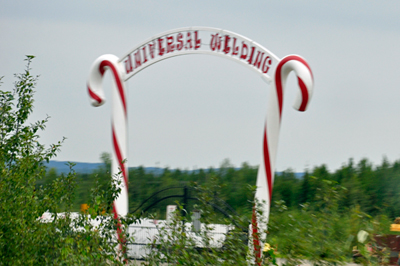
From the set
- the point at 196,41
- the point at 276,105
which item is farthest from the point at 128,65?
the point at 276,105

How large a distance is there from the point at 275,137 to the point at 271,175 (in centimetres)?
45

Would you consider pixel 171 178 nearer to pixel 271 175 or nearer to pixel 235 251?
pixel 271 175

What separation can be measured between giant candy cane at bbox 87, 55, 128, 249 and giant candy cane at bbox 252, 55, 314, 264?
1.90 metres

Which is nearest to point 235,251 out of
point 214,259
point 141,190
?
point 214,259

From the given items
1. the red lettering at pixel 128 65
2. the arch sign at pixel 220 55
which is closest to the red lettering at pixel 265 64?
the arch sign at pixel 220 55

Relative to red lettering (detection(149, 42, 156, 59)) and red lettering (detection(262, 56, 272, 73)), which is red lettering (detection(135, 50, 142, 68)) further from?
red lettering (detection(262, 56, 272, 73))

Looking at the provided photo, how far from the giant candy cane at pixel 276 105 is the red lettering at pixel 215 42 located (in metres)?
0.84

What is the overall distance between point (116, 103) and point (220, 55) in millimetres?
1546

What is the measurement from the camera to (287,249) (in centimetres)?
346

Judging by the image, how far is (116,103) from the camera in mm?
6980

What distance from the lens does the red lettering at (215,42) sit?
6402 millimetres

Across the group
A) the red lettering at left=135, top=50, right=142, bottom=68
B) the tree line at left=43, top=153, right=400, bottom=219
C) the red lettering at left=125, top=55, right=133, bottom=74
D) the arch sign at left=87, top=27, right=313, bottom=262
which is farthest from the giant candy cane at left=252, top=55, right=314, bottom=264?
the tree line at left=43, top=153, right=400, bottom=219

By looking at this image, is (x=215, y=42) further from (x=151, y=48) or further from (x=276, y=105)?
(x=276, y=105)

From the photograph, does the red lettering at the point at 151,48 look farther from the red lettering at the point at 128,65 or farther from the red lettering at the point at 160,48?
the red lettering at the point at 128,65
